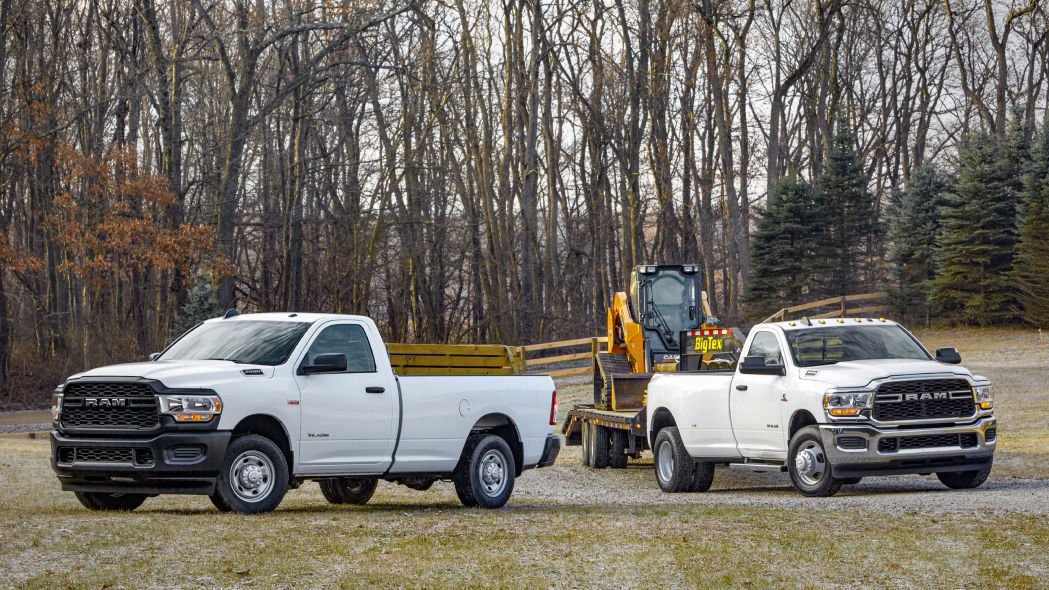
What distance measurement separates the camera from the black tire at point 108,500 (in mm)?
12688

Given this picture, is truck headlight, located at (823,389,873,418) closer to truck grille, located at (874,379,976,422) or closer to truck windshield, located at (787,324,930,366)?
truck grille, located at (874,379,976,422)

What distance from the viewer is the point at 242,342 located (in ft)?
43.1

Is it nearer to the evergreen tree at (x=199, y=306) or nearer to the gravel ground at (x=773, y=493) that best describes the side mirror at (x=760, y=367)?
the gravel ground at (x=773, y=493)

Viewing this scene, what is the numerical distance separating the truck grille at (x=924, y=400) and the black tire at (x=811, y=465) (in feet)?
2.56

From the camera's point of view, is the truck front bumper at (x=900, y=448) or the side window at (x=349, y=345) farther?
the truck front bumper at (x=900, y=448)

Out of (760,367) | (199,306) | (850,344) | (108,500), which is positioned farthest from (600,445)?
(199,306)

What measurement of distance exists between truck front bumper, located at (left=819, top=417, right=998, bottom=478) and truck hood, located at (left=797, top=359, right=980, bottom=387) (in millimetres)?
518

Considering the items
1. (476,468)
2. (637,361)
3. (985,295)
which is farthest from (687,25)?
(476,468)

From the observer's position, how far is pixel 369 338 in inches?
535

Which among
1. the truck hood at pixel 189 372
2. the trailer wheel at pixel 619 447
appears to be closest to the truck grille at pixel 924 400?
the truck hood at pixel 189 372

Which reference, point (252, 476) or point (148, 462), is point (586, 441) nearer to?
point (252, 476)

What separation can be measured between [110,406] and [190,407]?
0.74 metres

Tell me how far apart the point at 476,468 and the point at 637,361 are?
1178cm

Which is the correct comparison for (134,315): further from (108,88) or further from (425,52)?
(425,52)
